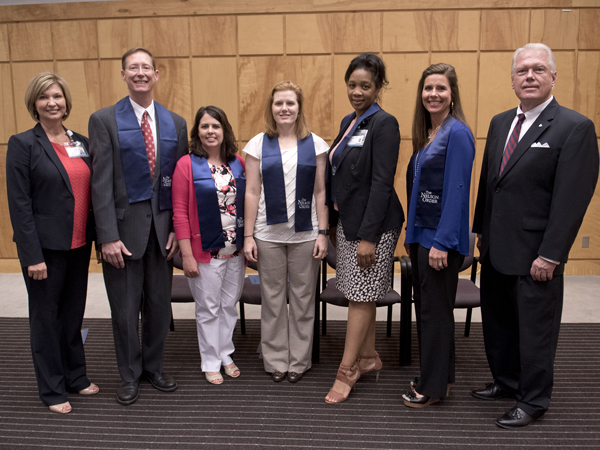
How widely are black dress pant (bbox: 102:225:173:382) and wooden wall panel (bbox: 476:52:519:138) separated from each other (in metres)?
3.71

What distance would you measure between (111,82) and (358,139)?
360 centimetres

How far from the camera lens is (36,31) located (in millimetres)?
4848

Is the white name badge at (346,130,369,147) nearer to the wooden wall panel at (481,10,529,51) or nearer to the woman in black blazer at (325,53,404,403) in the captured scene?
the woman in black blazer at (325,53,404,403)

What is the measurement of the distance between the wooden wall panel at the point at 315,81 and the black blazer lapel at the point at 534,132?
2743 millimetres

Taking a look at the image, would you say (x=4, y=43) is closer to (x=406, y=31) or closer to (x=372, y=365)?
(x=406, y=31)

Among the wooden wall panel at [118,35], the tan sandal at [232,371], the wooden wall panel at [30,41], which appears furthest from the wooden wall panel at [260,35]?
the tan sandal at [232,371]

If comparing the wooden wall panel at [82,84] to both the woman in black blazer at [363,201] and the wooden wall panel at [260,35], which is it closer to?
the wooden wall panel at [260,35]

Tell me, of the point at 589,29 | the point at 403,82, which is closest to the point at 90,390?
the point at 403,82

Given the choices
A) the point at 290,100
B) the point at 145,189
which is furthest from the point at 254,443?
the point at 290,100

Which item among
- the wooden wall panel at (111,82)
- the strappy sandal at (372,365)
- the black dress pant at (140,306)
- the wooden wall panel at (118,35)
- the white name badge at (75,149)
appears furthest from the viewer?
the wooden wall panel at (111,82)

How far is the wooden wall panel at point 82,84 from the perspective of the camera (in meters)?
4.88

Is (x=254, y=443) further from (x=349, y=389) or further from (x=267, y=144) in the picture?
(x=267, y=144)

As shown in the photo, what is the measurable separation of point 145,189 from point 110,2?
10.9 feet

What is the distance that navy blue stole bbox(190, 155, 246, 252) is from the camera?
2.59m
